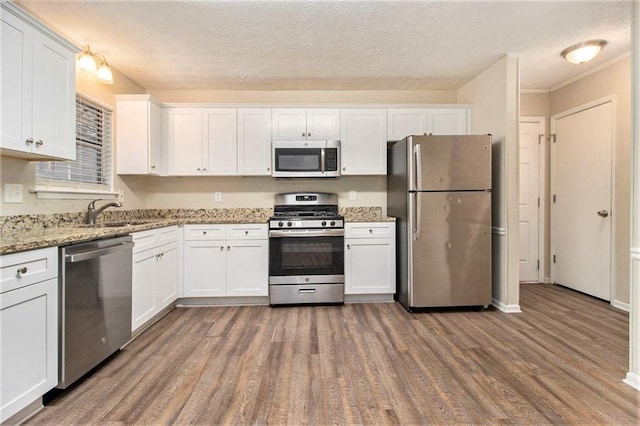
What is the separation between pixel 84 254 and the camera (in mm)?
1804

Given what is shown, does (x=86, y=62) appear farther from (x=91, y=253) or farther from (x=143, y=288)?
(x=143, y=288)

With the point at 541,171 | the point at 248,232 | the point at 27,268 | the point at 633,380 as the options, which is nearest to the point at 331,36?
the point at 248,232

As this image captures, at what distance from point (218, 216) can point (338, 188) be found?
1.53 metres

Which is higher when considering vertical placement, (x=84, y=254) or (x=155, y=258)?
(x=84, y=254)

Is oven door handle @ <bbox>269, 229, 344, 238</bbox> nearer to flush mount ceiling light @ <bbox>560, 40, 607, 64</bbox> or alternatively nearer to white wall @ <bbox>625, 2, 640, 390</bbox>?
white wall @ <bbox>625, 2, 640, 390</bbox>

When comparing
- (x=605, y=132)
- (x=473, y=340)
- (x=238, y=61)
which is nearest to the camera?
(x=473, y=340)

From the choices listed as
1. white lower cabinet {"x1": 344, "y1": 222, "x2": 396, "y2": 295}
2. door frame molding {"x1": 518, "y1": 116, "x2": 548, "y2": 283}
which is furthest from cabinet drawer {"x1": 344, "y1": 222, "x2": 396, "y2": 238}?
door frame molding {"x1": 518, "y1": 116, "x2": 548, "y2": 283}

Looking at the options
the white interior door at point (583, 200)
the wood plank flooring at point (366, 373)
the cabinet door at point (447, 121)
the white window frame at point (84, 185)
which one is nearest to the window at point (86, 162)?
the white window frame at point (84, 185)

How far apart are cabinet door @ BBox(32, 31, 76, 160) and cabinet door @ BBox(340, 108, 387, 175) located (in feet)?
8.05

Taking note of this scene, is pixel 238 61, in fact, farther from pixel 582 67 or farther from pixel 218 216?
pixel 582 67

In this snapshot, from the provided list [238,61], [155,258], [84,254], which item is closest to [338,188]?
[238,61]

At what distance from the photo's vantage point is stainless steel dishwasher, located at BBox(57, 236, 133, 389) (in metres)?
1.71

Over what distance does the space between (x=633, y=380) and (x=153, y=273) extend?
11.3 ft

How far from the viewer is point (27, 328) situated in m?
1.50
